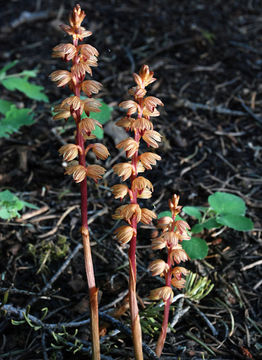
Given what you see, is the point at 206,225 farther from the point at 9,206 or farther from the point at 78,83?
the point at 78,83

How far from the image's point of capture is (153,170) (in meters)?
3.06

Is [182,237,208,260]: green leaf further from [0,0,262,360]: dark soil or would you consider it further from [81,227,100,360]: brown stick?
[81,227,100,360]: brown stick

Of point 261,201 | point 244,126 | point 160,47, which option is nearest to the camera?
point 261,201

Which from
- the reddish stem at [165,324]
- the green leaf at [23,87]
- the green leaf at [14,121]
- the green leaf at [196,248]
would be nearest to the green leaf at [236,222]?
the green leaf at [196,248]

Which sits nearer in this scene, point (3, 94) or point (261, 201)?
point (261, 201)

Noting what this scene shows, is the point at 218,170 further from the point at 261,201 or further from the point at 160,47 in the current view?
the point at 160,47

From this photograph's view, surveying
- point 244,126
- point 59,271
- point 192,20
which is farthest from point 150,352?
point 192,20

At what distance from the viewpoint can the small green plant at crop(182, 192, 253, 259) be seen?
228cm

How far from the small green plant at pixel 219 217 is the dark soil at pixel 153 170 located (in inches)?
7.0

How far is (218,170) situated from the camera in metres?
3.12

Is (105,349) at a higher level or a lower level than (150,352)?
lower

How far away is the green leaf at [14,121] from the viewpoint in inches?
114

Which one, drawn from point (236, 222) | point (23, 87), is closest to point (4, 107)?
point (23, 87)

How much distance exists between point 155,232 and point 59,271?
2.04 feet
